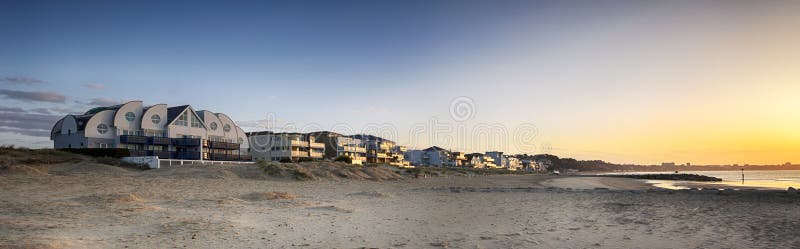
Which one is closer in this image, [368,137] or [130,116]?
[130,116]

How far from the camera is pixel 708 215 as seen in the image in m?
19.6

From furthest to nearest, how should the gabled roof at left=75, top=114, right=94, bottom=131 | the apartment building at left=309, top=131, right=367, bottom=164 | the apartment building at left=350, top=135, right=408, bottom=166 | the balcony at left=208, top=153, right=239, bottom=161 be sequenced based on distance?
the apartment building at left=350, top=135, right=408, bottom=166, the apartment building at left=309, top=131, right=367, bottom=164, the balcony at left=208, top=153, right=239, bottom=161, the gabled roof at left=75, top=114, right=94, bottom=131

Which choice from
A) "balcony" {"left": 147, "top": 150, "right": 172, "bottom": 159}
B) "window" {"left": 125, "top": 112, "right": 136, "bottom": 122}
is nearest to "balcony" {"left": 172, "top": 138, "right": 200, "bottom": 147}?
"balcony" {"left": 147, "top": 150, "right": 172, "bottom": 159}

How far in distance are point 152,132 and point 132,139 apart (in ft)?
14.3

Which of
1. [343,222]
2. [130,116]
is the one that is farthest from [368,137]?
[343,222]

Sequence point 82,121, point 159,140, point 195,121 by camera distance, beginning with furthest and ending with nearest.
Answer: point 195,121 → point 159,140 → point 82,121

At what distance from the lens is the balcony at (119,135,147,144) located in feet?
188

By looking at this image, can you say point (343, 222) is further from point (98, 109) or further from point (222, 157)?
point (98, 109)

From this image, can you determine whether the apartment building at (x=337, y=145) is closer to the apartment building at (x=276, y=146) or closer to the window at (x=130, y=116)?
the apartment building at (x=276, y=146)

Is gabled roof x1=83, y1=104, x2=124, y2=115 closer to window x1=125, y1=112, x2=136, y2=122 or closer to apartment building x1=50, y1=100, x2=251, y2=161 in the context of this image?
apartment building x1=50, y1=100, x2=251, y2=161

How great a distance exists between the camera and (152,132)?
62188mm

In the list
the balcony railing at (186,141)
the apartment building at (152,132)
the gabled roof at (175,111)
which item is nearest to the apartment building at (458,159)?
the apartment building at (152,132)

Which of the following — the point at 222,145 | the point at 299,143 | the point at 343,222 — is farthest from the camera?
the point at 299,143

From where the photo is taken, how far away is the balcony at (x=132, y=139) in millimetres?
57237
